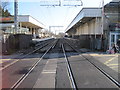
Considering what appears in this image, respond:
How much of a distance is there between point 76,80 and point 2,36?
15140 mm

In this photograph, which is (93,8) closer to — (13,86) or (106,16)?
(106,16)

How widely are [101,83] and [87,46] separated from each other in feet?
65.1

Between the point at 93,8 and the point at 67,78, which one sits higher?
the point at 93,8

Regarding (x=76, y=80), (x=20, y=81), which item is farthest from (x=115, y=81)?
(x=20, y=81)

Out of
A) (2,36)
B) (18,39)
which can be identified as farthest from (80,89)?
(18,39)

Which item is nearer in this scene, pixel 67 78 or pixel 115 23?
pixel 67 78

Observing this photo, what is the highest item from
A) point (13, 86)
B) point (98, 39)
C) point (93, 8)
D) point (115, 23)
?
point (93, 8)

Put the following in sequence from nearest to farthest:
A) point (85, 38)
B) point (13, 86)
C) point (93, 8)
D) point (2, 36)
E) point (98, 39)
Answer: point (13, 86)
point (2, 36)
point (98, 39)
point (85, 38)
point (93, 8)

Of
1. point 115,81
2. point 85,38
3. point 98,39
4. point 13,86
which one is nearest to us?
point 13,86

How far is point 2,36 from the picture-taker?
20.5 m

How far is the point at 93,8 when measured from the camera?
3073 centimetres

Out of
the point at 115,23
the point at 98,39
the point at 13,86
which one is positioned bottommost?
the point at 13,86

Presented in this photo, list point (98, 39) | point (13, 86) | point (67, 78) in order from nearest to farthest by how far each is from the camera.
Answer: point (13, 86) → point (67, 78) → point (98, 39)

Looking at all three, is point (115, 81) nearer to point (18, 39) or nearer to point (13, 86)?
point (13, 86)
